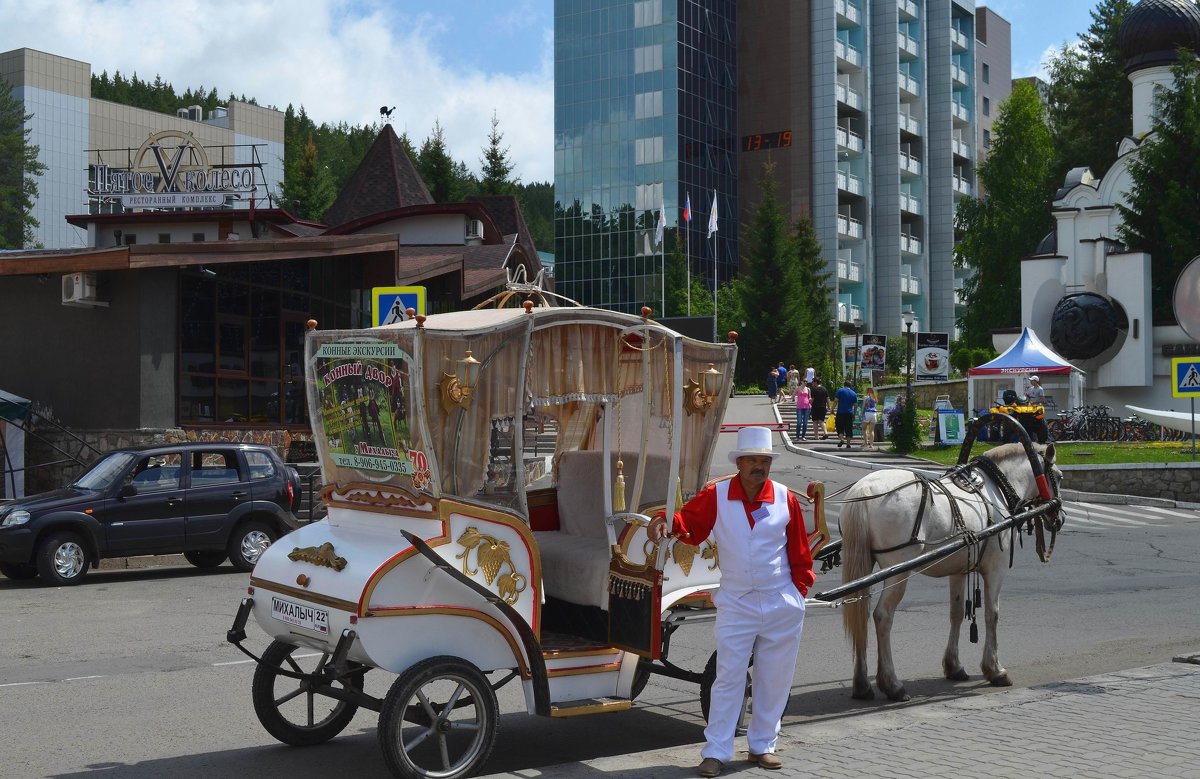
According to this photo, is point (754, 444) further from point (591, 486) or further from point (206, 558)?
point (206, 558)

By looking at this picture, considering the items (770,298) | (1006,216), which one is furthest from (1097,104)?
(770,298)

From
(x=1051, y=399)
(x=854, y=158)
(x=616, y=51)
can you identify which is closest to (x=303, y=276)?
(x=1051, y=399)

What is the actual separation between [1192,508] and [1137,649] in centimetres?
1649

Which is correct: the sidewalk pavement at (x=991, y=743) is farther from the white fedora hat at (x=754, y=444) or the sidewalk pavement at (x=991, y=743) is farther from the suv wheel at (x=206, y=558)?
the suv wheel at (x=206, y=558)

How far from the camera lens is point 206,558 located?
61.6ft

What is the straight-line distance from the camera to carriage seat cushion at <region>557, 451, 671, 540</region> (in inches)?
344

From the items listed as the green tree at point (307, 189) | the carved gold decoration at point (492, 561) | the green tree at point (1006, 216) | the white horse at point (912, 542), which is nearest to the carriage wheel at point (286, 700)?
the carved gold decoration at point (492, 561)

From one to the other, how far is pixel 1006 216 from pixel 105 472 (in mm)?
59697

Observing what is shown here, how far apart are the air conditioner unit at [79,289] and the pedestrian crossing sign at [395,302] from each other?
341 inches

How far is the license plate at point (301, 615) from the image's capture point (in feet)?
22.7

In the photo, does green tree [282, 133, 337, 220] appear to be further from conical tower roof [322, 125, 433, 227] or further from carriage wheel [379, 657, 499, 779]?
carriage wheel [379, 657, 499, 779]

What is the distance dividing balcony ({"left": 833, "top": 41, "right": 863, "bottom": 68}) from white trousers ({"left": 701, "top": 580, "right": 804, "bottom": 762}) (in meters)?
77.6

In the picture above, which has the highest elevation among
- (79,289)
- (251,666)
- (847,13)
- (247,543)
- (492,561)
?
(847,13)

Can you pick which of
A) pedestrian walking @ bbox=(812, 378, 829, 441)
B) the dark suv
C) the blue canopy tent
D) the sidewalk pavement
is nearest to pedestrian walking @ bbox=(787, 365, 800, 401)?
the blue canopy tent
